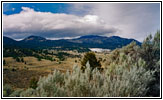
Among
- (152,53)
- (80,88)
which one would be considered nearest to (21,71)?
(152,53)

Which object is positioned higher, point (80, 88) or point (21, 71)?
point (80, 88)

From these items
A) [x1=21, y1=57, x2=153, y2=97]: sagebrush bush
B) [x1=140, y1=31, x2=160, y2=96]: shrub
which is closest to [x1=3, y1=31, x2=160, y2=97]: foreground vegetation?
[x1=21, y1=57, x2=153, y2=97]: sagebrush bush

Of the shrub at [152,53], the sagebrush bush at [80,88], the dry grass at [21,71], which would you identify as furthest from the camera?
the dry grass at [21,71]

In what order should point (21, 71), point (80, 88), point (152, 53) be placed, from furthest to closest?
point (21, 71), point (152, 53), point (80, 88)

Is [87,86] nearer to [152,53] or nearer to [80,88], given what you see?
[80,88]

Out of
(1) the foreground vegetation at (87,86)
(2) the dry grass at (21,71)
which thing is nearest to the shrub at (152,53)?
(1) the foreground vegetation at (87,86)

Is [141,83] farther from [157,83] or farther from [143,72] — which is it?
[157,83]

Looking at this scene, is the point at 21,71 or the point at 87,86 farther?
the point at 21,71

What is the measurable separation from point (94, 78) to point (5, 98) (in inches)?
110

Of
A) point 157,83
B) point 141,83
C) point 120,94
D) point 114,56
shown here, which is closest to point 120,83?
point 120,94

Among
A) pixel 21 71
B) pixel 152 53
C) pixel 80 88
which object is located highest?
pixel 152 53

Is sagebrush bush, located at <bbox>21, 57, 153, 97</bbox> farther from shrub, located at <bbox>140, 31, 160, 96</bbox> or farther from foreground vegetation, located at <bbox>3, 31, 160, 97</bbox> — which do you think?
shrub, located at <bbox>140, 31, 160, 96</bbox>

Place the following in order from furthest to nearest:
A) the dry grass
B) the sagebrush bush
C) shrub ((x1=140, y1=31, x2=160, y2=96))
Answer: the dry grass
shrub ((x1=140, y1=31, x2=160, y2=96))
the sagebrush bush

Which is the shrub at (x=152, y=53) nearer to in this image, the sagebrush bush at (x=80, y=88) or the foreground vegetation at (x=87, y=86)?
the foreground vegetation at (x=87, y=86)
